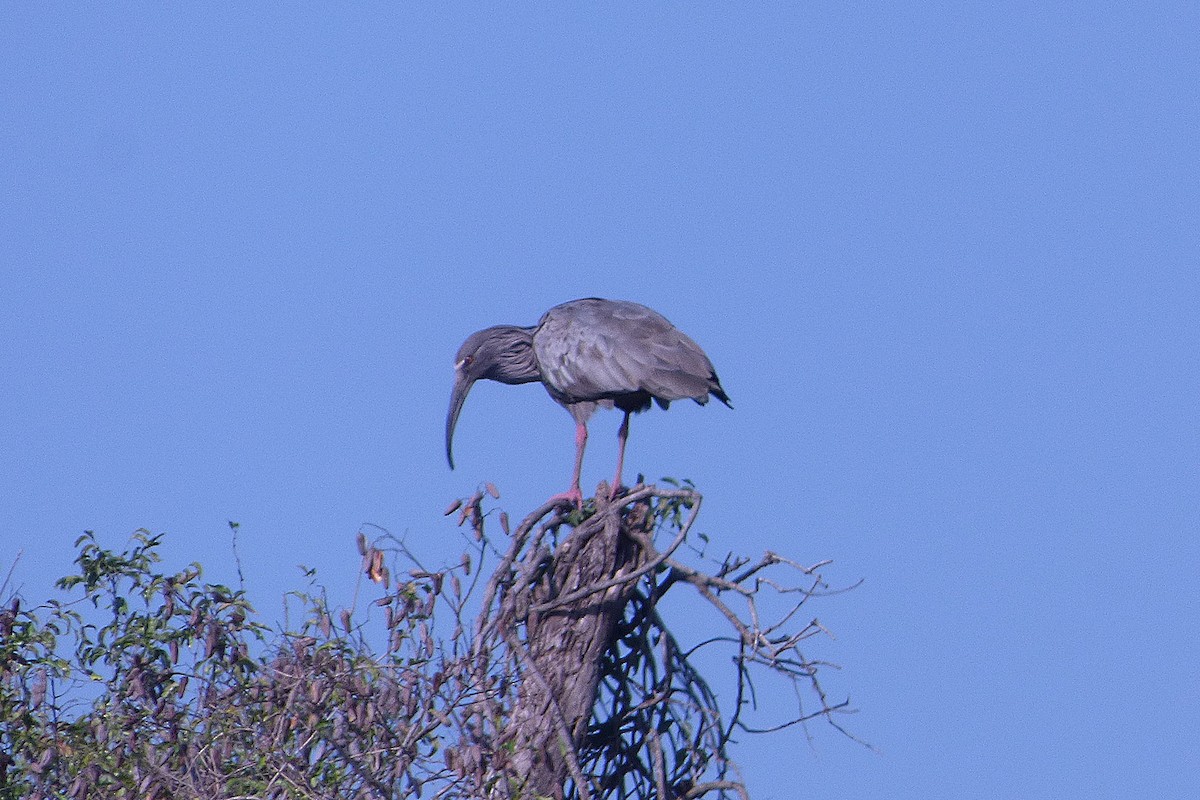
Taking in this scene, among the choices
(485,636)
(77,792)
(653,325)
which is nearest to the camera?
(77,792)

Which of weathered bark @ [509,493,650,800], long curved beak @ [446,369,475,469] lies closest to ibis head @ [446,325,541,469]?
long curved beak @ [446,369,475,469]

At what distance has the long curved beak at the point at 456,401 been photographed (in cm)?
1148

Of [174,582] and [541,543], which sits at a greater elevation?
[541,543]

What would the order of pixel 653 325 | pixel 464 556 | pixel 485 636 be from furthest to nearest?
pixel 653 325 → pixel 485 636 → pixel 464 556

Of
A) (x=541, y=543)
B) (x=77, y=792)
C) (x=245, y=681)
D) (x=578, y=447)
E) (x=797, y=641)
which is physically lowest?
(x=77, y=792)

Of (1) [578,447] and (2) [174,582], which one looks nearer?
(2) [174,582]

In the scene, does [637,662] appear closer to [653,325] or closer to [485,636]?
[485,636]

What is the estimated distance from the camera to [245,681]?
23.9 ft

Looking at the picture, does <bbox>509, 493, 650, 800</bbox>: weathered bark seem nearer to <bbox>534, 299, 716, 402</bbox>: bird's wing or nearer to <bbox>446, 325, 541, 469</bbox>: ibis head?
<bbox>534, 299, 716, 402</bbox>: bird's wing

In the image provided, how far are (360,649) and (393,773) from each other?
55 centimetres

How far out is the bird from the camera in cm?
992

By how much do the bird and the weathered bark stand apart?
1075 millimetres

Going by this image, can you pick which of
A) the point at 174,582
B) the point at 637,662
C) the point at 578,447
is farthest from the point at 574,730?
the point at 578,447

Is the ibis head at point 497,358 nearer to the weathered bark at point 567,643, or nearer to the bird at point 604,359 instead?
the bird at point 604,359
